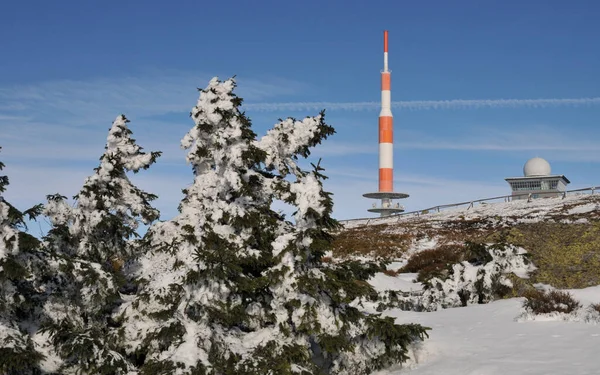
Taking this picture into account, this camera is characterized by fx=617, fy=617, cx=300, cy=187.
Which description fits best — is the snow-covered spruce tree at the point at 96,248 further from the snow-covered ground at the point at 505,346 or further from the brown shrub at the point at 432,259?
the brown shrub at the point at 432,259

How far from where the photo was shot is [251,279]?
12711 mm

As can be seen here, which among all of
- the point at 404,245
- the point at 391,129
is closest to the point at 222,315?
the point at 404,245

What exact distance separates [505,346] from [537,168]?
9492cm

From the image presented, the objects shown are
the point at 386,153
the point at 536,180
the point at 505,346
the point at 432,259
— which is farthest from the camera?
→ the point at 536,180

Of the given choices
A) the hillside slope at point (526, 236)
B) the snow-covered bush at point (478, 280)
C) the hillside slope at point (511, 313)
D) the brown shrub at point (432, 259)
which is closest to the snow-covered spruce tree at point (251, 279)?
the hillside slope at point (511, 313)

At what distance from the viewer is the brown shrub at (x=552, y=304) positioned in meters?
15.1

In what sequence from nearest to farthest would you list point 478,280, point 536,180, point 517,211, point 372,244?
point 478,280 < point 372,244 < point 517,211 < point 536,180

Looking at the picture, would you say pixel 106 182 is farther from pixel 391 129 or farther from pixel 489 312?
pixel 391 129

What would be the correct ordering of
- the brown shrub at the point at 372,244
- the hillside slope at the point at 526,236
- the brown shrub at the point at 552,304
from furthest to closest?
the brown shrub at the point at 372,244 < the hillside slope at the point at 526,236 < the brown shrub at the point at 552,304

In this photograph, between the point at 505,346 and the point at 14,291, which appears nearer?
the point at 14,291

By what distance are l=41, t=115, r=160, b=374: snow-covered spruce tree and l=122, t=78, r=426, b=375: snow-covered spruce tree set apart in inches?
33.0

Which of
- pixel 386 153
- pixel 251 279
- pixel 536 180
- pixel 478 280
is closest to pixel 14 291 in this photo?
pixel 251 279

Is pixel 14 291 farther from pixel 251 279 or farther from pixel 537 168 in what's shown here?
pixel 537 168

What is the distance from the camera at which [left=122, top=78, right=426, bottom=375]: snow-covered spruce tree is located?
12.0 m
